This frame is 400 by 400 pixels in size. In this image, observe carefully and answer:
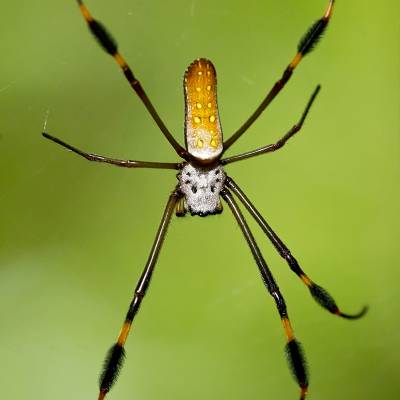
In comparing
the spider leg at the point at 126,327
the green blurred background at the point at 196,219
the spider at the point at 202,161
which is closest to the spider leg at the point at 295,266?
the spider at the point at 202,161

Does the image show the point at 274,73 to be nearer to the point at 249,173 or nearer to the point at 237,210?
the point at 249,173

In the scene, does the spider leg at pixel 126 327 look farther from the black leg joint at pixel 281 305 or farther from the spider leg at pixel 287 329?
the black leg joint at pixel 281 305

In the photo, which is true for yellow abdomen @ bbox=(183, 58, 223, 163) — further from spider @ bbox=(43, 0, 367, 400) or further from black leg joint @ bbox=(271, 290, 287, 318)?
black leg joint @ bbox=(271, 290, 287, 318)

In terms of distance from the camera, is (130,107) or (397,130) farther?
(397,130)

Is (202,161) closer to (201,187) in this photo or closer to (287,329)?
(201,187)

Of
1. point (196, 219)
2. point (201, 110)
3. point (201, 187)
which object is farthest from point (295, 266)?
point (196, 219)

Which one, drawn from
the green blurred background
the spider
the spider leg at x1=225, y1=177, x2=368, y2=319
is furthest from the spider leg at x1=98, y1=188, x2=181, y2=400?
the green blurred background

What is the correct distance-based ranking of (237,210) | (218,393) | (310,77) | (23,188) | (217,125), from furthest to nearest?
(310,77), (218,393), (23,188), (237,210), (217,125)

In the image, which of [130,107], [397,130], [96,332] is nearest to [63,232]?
[96,332]

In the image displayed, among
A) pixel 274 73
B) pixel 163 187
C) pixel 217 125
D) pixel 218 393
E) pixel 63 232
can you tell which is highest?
pixel 274 73
